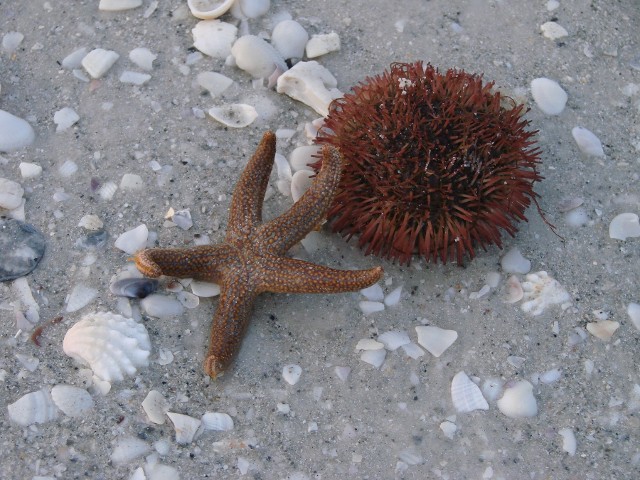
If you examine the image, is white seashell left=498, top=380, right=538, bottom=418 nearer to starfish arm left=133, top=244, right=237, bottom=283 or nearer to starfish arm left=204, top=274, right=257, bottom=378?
starfish arm left=204, top=274, right=257, bottom=378

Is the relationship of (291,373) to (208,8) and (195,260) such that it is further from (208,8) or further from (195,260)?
(208,8)

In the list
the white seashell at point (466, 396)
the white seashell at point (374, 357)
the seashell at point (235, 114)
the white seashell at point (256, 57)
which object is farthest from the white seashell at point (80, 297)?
the white seashell at point (466, 396)

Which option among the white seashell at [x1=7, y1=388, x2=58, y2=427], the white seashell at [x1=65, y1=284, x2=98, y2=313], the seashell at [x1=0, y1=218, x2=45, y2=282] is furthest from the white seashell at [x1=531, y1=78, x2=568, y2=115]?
the white seashell at [x1=7, y1=388, x2=58, y2=427]

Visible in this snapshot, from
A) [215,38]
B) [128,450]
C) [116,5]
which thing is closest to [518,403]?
[128,450]

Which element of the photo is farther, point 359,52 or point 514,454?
point 359,52

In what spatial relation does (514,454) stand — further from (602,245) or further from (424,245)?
(602,245)

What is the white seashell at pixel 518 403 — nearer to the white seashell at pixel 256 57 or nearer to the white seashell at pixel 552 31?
the white seashell at pixel 256 57

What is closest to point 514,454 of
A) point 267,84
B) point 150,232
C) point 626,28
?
point 150,232
